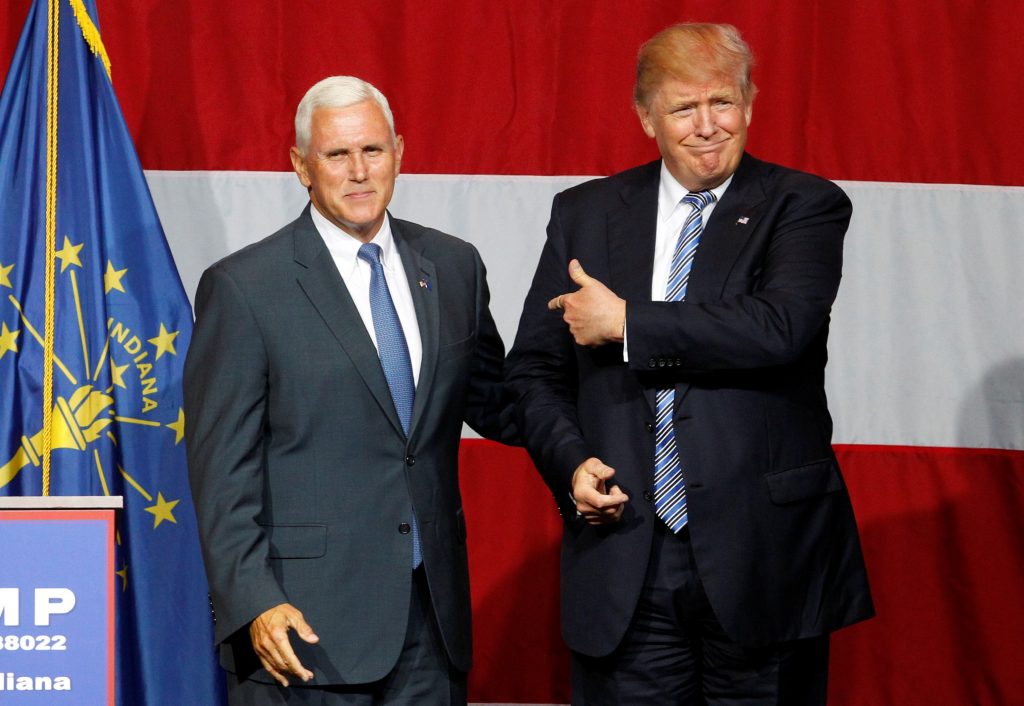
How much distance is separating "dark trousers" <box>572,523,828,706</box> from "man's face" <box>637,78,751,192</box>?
0.57 metres

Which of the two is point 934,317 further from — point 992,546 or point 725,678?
point 725,678

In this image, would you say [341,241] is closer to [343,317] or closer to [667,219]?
[343,317]

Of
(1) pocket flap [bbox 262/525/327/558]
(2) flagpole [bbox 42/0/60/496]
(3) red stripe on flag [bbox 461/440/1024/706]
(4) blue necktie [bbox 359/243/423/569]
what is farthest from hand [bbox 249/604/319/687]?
(3) red stripe on flag [bbox 461/440/1024/706]

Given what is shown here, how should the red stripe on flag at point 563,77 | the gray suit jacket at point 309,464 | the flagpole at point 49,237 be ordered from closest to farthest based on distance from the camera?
the gray suit jacket at point 309,464 → the flagpole at point 49,237 → the red stripe on flag at point 563,77

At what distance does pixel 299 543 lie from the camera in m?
1.91

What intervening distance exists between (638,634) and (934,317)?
5.14 ft

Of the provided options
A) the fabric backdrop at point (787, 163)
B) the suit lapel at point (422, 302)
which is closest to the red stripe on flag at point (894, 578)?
the fabric backdrop at point (787, 163)

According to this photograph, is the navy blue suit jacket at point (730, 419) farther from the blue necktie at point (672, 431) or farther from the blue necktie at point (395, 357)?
the blue necktie at point (395, 357)

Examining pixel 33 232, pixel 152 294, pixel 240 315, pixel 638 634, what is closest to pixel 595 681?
pixel 638 634

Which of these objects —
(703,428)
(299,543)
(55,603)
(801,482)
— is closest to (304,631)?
(299,543)

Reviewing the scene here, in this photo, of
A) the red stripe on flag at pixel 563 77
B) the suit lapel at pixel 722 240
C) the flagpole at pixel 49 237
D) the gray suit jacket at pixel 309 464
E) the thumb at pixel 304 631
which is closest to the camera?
the thumb at pixel 304 631

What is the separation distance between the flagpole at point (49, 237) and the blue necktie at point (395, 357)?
3.13 ft

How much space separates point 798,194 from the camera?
2.04 meters

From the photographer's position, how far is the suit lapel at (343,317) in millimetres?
1920
